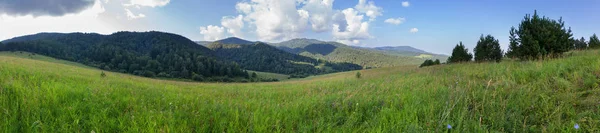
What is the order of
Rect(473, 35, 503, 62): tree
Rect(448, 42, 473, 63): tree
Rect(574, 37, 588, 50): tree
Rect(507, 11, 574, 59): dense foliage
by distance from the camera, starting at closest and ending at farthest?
1. Rect(507, 11, 574, 59): dense foliage
2. Rect(574, 37, 588, 50): tree
3. Rect(473, 35, 503, 62): tree
4. Rect(448, 42, 473, 63): tree

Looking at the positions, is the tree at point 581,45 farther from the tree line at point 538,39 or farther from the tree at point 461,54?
the tree line at point 538,39

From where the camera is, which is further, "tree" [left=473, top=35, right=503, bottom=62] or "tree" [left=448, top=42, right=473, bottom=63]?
"tree" [left=448, top=42, right=473, bottom=63]

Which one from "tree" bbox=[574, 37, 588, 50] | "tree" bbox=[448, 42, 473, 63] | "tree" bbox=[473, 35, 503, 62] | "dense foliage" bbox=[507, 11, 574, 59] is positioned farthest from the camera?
"tree" bbox=[448, 42, 473, 63]

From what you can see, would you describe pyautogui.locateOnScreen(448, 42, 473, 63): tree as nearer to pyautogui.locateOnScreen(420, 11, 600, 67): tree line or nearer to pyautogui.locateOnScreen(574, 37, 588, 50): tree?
pyautogui.locateOnScreen(574, 37, 588, 50): tree

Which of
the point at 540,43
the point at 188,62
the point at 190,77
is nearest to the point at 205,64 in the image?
the point at 188,62

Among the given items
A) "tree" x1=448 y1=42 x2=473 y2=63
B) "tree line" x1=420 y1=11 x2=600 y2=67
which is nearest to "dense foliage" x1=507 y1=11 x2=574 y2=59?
"tree line" x1=420 y1=11 x2=600 y2=67

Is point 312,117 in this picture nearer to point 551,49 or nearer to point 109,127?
point 109,127

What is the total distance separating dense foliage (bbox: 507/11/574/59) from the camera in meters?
19.2

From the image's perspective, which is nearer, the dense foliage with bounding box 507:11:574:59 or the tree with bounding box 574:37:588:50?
the dense foliage with bounding box 507:11:574:59

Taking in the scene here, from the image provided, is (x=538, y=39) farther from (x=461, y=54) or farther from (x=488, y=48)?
(x=461, y=54)

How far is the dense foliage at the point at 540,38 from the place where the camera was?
63.1 feet

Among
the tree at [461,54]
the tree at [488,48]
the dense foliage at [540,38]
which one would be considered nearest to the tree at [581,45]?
the tree at [488,48]

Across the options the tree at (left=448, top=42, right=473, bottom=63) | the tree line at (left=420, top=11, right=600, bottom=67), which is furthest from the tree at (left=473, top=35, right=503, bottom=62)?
the tree line at (left=420, top=11, right=600, bottom=67)

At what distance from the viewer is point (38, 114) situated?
3.18 metres
